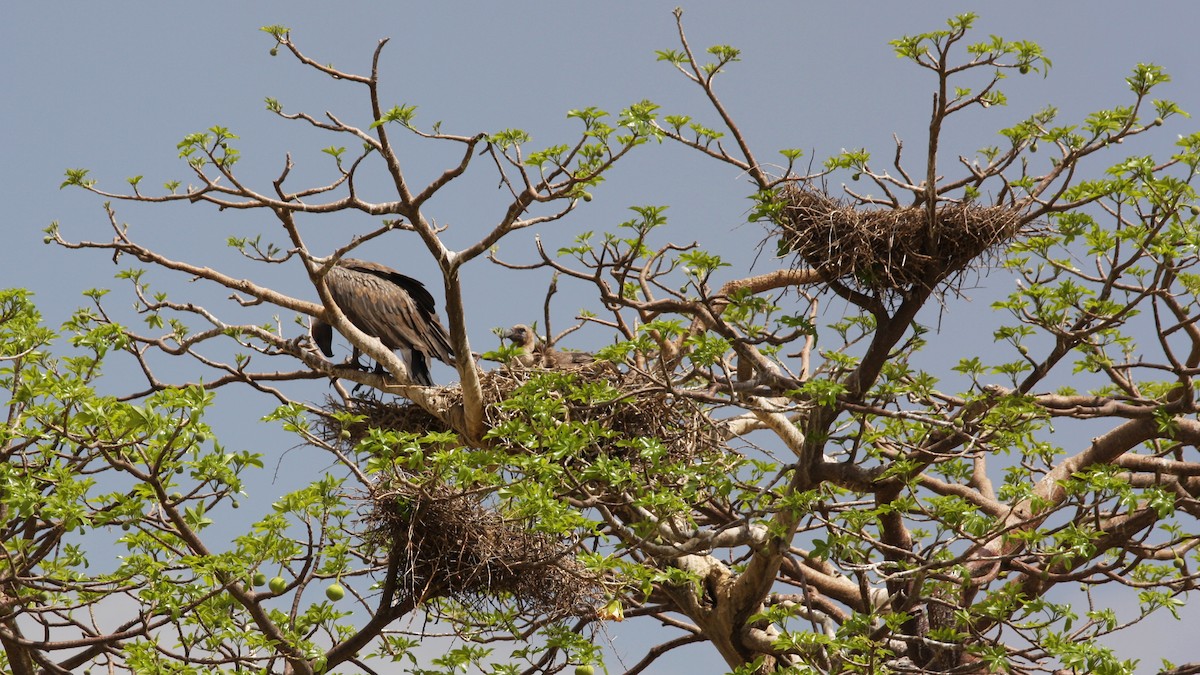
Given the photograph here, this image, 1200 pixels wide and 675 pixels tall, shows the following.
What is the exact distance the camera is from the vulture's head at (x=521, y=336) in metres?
12.6

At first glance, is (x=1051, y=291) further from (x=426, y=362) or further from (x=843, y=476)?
(x=426, y=362)

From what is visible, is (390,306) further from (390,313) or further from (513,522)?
(513,522)

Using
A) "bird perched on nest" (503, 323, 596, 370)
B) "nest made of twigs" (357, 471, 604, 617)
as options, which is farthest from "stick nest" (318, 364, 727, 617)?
"bird perched on nest" (503, 323, 596, 370)

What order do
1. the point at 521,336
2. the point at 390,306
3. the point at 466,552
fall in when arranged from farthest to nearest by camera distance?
the point at 521,336
the point at 390,306
the point at 466,552

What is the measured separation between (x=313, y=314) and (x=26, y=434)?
2.28 m

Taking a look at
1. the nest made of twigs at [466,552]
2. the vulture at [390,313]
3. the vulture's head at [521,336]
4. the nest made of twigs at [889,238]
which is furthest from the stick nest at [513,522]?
the vulture's head at [521,336]

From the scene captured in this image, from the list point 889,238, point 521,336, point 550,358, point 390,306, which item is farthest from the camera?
point 521,336

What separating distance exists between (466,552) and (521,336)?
396 cm

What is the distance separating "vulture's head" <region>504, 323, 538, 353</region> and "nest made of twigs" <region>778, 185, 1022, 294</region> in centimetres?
475

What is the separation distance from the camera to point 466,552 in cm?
909

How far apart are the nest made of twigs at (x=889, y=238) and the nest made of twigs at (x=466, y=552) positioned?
8.65ft

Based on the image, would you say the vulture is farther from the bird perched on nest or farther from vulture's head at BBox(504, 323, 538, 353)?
vulture's head at BBox(504, 323, 538, 353)

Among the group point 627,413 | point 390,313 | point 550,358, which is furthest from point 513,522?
point 390,313

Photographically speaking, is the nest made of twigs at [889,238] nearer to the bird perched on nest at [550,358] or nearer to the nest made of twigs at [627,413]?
the nest made of twigs at [627,413]
